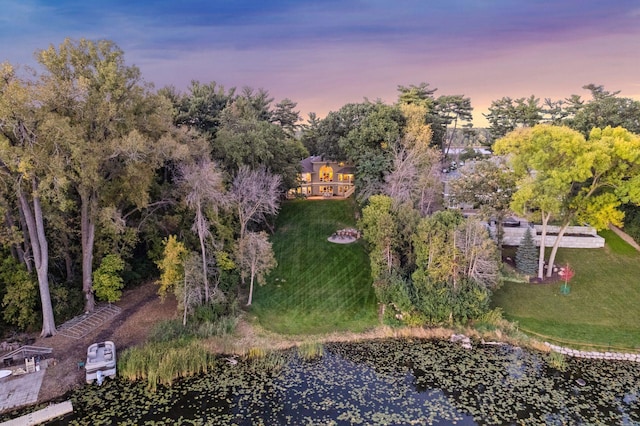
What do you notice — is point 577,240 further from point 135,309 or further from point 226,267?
point 135,309

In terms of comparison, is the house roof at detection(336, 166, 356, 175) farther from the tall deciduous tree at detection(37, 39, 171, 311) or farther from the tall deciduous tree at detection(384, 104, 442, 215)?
→ the tall deciduous tree at detection(37, 39, 171, 311)

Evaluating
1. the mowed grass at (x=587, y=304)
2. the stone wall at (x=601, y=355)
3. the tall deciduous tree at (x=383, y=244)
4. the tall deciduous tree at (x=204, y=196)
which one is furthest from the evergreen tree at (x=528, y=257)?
the tall deciduous tree at (x=204, y=196)

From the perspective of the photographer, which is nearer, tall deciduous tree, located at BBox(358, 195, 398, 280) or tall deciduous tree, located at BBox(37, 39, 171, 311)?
tall deciduous tree, located at BBox(37, 39, 171, 311)

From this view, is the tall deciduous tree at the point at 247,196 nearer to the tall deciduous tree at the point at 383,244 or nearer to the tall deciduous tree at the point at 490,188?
the tall deciduous tree at the point at 383,244

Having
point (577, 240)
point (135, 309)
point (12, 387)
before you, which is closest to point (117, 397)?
point (12, 387)

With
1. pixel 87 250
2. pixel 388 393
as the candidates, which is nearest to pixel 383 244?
pixel 388 393

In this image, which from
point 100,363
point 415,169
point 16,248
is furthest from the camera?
point 415,169

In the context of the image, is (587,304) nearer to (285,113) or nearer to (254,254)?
(254,254)

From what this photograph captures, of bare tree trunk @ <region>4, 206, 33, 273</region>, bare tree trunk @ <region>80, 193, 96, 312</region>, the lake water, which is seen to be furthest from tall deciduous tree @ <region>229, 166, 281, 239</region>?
bare tree trunk @ <region>4, 206, 33, 273</region>
